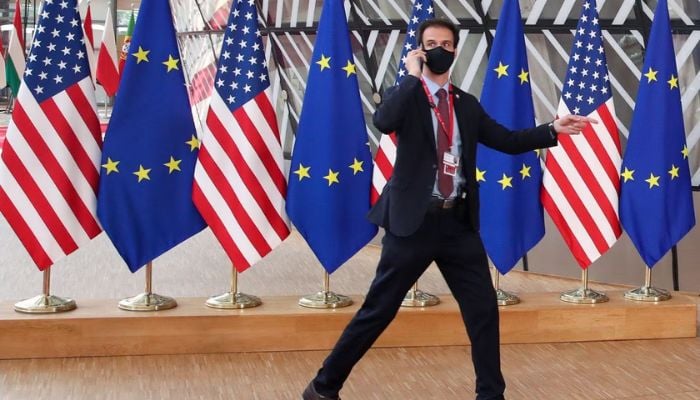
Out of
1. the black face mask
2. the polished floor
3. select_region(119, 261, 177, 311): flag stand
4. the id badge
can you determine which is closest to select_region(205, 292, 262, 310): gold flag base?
select_region(119, 261, 177, 311): flag stand

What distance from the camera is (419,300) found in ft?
24.1

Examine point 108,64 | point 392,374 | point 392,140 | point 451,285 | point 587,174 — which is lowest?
point 392,374

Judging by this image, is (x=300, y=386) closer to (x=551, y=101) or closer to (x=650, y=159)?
(x=650, y=159)

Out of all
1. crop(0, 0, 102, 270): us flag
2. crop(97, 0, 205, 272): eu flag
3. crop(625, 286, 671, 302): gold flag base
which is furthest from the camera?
crop(625, 286, 671, 302): gold flag base

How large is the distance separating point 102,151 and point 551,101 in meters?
5.27

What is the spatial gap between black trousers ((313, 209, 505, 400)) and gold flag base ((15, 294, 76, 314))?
8.30ft

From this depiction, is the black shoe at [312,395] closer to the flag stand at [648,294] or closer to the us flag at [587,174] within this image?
the us flag at [587,174]

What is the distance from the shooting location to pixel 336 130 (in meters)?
7.01

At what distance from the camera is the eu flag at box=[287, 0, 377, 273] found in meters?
6.96

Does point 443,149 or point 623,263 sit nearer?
point 443,149

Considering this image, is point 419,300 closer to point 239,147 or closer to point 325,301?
point 325,301

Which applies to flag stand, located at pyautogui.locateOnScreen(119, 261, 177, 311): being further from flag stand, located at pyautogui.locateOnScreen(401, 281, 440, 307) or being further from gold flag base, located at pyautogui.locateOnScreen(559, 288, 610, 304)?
gold flag base, located at pyautogui.locateOnScreen(559, 288, 610, 304)

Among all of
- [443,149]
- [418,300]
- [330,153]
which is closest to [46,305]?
[330,153]

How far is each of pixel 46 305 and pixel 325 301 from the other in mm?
1996
